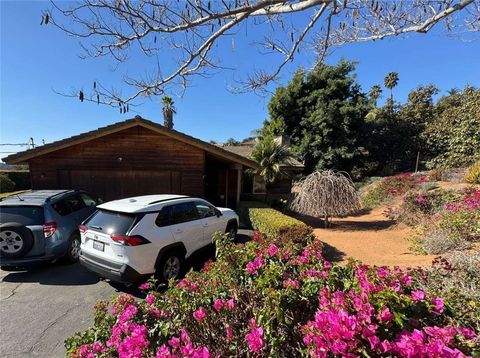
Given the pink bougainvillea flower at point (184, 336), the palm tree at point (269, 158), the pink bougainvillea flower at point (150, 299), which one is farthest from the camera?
the palm tree at point (269, 158)

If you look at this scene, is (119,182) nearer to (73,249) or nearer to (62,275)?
(73,249)

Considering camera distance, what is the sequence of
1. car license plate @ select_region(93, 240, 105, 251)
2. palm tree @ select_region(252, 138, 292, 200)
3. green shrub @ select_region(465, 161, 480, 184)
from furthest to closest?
palm tree @ select_region(252, 138, 292, 200)
green shrub @ select_region(465, 161, 480, 184)
car license plate @ select_region(93, 240, 105, 251)

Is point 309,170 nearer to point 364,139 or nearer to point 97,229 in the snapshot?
point 364,139

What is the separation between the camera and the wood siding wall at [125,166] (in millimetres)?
10766

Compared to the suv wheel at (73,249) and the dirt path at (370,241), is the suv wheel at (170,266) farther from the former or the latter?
the dirt path at (370,241)

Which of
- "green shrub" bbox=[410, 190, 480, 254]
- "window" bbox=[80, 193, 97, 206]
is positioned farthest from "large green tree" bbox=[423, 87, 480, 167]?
"window" bbox=[80, 193, 97, 206]

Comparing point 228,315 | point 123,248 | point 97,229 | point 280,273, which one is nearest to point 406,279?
point 280,273

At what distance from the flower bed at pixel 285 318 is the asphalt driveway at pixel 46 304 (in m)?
1.96

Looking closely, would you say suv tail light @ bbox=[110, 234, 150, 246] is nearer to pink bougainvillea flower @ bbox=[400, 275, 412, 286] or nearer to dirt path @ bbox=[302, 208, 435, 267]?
pink bougainvillea flower @ bbox=[400, 275, 412, 286]

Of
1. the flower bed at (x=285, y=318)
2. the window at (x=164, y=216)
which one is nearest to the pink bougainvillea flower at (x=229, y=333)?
the flower bed at (x=285, y=318)

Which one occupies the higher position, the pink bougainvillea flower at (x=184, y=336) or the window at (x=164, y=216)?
the window at (x=164, y=216)

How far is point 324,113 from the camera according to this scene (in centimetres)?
2048

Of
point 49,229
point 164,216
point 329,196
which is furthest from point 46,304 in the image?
point 329,196

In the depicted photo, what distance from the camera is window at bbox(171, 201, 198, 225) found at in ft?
18.1
